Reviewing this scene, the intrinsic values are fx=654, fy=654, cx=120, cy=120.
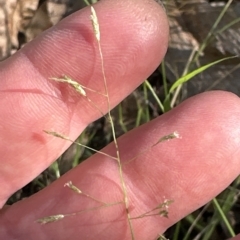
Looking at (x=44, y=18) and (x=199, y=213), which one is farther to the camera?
(x=44, y=18)

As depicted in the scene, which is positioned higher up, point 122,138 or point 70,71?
point 70,71

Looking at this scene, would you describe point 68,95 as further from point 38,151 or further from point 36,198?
point 36,198

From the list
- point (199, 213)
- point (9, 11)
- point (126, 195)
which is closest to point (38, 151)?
point (126, 195)

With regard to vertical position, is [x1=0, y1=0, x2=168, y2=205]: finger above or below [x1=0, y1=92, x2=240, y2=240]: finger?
above

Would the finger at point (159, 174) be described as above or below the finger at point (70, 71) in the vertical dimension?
below

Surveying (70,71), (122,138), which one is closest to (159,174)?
(122,138)

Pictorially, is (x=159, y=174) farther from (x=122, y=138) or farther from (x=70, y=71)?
(x=70, y=71)
